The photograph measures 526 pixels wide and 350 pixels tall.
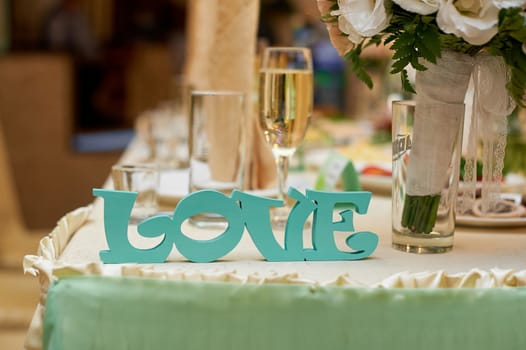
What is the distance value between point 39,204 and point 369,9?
4915 mm

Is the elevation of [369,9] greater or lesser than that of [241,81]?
greater

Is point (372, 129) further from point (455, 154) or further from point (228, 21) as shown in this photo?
point (455, 154)

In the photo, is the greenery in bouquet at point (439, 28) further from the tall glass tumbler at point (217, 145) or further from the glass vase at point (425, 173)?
the tall glass tumbler at point (217, 145)

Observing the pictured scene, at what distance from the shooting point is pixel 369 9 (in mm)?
1105

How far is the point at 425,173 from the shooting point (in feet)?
3.88

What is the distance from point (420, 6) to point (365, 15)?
0.07 m

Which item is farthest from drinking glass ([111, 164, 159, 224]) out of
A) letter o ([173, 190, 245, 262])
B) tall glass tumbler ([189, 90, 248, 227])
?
letter o ([173, 190, 245, 262])

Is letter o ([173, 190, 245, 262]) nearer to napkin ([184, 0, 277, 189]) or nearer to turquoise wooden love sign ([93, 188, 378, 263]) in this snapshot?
turquoise wooden love sign ([93, 188, 378, 263])

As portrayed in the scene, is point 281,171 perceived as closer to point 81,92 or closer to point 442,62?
point 442,62

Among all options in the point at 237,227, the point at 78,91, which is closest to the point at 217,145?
the point at 237,227

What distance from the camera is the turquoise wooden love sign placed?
1.08 meters

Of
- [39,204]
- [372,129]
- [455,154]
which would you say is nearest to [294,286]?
[455,154]

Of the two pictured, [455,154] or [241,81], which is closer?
[455,154]

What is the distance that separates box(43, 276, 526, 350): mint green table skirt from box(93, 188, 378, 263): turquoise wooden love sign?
0.11 metres
